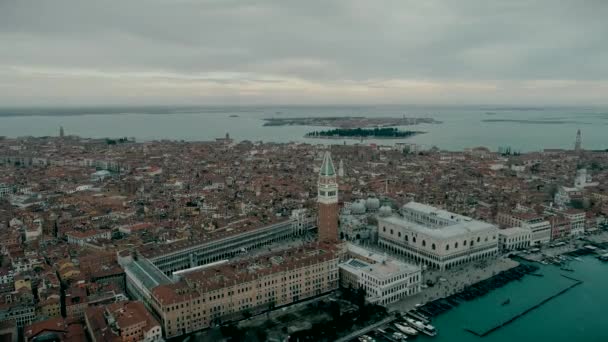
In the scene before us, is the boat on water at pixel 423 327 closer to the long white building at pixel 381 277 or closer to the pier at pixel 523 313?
the pier at pixel 523 313

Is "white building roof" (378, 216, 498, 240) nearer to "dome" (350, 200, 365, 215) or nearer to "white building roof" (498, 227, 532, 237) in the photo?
"white building roof" (498, 227, 532, 237)

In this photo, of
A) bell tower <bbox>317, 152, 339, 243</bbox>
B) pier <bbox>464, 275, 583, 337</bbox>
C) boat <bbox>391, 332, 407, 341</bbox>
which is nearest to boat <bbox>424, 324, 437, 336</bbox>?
boat <bbox>391, 332, 407, 341</bbox>

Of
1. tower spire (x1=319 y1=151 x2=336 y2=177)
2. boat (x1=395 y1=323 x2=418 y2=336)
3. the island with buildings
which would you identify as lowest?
boat (x1=395 y1=323 x2=418 y2=336)

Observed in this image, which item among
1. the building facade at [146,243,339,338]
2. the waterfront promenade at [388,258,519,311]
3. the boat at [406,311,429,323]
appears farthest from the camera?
the waterfront promenade at [388,258,519,311]

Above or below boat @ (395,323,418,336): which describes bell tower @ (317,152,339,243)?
above

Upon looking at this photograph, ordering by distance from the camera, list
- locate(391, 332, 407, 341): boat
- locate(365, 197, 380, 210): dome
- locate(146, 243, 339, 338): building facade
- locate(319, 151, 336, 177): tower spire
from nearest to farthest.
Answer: locate(391, 332, 407, 341): boat
locate(146, 243, 339, 338): building facade
locate(319, 151, 336, 177): tower spire
locate(365, 197, 380, 210): dome

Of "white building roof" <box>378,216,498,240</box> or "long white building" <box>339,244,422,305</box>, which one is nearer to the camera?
"long white building" <box>339,244,422,305</box>

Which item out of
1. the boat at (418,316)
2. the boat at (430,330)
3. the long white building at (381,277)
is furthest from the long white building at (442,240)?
the boat at (430,330)

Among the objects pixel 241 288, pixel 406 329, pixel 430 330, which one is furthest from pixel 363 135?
pixel 406 329
